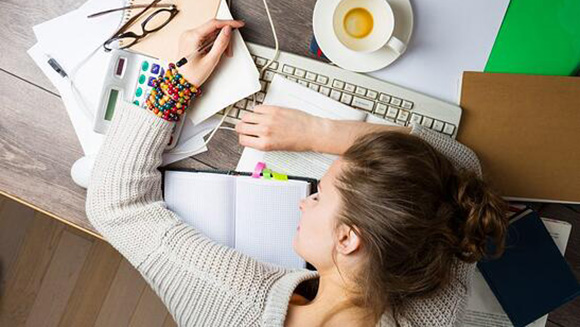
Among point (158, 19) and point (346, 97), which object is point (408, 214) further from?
point (158, 19)

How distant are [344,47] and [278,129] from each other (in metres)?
0.20

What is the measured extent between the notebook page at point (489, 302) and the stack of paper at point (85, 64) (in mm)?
584

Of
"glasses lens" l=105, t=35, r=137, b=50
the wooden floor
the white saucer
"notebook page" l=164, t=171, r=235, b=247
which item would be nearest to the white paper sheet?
the white saucer

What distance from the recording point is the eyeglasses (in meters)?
0.88

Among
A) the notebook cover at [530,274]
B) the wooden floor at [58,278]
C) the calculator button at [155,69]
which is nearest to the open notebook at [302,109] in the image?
the calculator button at [155,69]

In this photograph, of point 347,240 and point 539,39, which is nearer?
point 347,240

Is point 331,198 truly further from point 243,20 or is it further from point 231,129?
point 243,20

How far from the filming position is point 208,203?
854mm

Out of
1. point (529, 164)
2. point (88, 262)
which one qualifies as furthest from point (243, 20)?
point (88, 262)

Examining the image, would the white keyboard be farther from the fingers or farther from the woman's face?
the woman's face

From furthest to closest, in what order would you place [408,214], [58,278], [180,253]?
[58,278], [180,253], [408,214]

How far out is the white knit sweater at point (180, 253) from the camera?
0.78 metres

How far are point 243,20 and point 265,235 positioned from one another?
1.35ft

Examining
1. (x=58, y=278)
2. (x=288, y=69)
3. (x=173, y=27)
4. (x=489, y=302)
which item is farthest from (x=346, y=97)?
(x=58, y=278)
